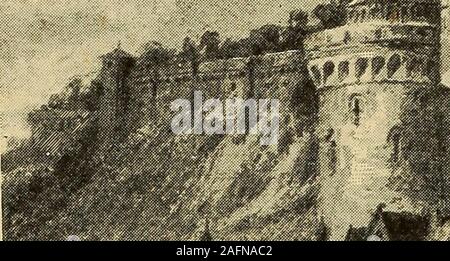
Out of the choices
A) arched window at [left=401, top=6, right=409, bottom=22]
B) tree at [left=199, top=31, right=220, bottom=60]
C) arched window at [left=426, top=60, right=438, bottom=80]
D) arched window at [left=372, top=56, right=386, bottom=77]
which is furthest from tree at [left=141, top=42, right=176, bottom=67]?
arched window at [left=426, top=60, right=438, bottom=80]

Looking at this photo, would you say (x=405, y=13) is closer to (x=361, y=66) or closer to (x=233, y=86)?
(x=361, y=66)

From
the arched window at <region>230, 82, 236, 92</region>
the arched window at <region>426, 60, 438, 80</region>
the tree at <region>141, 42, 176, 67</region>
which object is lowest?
the arched window at <region>426, 60, 438, 80</region>

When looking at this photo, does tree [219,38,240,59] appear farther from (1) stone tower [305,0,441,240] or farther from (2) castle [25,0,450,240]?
(1) stone tower [305,0,441,240]

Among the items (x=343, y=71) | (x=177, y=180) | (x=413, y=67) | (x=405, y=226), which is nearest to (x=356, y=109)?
(x=343, y=71)

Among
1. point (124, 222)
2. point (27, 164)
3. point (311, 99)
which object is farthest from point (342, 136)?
point (27, 164)

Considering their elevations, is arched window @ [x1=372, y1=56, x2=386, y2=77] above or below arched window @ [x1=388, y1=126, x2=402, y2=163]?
above
